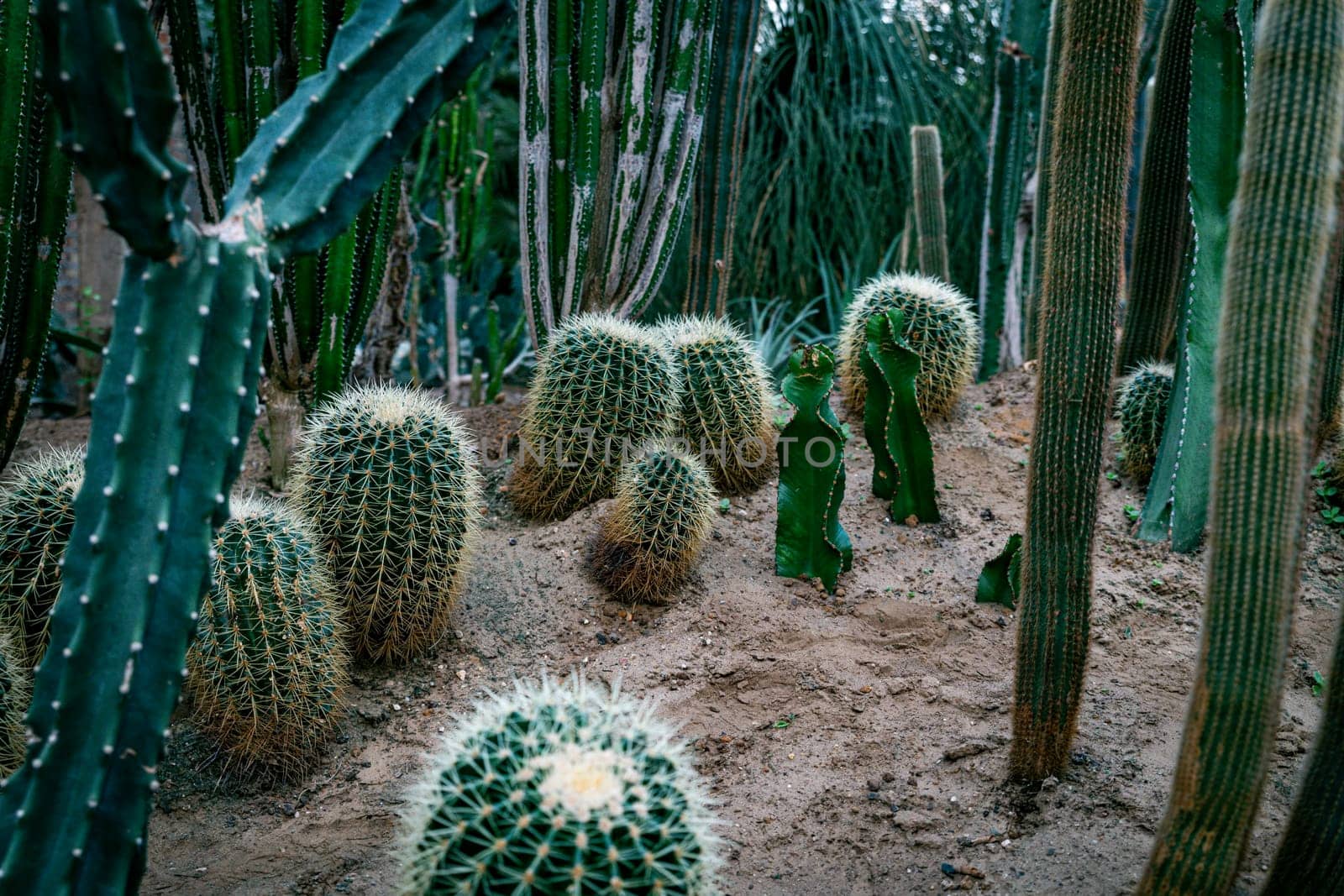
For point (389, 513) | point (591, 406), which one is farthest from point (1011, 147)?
point (389, 513)

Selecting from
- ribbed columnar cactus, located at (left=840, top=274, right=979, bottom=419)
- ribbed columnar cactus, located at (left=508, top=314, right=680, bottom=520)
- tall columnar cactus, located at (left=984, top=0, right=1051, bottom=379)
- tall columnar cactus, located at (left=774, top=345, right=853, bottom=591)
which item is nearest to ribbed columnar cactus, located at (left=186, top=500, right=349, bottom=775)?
ribbed columnar cactus, located at (left=508, top=314, right=680, bottom=520)

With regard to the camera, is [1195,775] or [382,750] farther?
[382,750]

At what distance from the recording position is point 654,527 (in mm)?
3113

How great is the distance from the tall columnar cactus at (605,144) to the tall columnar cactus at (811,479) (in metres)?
1.16

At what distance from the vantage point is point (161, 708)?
1720 mm

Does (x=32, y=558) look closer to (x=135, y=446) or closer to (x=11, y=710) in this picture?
(x=11, y=710)

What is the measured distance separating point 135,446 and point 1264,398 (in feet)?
6.15

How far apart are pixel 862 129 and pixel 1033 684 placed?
608 centimetres

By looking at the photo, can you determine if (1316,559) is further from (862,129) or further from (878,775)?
(862,129)

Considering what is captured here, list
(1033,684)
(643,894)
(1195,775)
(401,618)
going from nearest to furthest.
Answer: (643,894) → (1195,775) → (1033,684) → (401,618)

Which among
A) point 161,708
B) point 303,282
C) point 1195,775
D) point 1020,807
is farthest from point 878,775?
point 303,282

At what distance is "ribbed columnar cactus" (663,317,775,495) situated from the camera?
147 inches

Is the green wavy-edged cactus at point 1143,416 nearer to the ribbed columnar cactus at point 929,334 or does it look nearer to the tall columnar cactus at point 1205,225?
the tall columnar cactus at point 1205,225

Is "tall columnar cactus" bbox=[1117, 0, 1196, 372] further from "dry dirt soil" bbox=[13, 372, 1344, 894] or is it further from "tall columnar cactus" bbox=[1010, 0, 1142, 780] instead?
"tall columnar cactus" bbox=[1010, 0, 1142, 780]
